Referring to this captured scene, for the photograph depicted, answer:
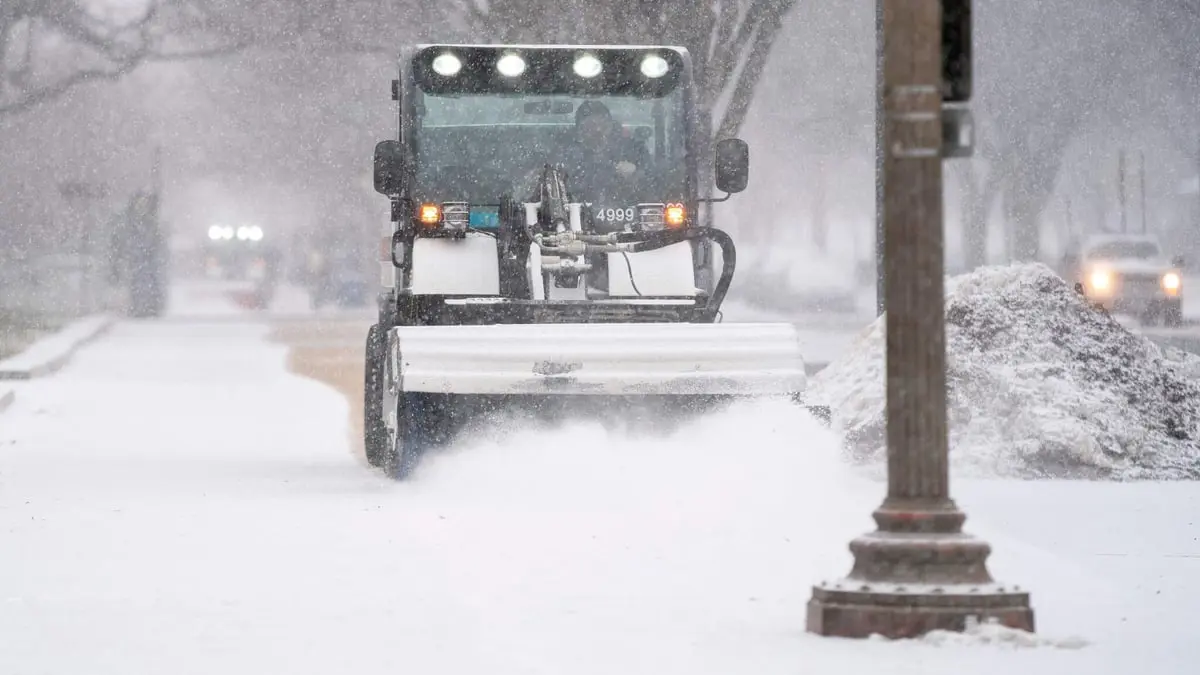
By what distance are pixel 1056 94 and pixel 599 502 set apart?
1435 inches

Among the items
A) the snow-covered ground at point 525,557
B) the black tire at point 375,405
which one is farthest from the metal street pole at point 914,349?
the black tire at point 375,405

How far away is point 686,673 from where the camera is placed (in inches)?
257

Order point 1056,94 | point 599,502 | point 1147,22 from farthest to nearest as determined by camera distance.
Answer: point 1056,94 < point 1147,22 < point 599,502

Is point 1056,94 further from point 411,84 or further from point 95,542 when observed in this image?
point 95,542

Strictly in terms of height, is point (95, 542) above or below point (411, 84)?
below

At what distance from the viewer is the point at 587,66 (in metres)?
13.8

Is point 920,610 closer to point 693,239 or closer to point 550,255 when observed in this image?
point 550,255

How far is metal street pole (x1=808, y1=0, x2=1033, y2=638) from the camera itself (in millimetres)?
7164

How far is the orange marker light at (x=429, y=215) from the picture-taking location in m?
13.3

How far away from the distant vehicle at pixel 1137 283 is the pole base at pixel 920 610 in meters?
29.7

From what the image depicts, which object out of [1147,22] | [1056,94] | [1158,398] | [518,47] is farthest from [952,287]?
[1056,94]

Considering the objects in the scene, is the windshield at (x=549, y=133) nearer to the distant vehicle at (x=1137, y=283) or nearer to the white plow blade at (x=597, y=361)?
the white plow blade at (x=597, y=361)

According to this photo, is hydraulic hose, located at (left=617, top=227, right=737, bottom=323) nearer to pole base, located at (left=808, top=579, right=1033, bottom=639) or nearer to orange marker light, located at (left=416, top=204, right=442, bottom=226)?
orange marker light, located at (left=416, top=204, right=442, bottom=226)

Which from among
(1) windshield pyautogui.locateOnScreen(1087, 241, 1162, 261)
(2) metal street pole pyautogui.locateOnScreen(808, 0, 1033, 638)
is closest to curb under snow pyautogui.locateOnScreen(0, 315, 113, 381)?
(2) metal street pole pyautogui.locateOnScreen(808, 0, 1033, 638)
